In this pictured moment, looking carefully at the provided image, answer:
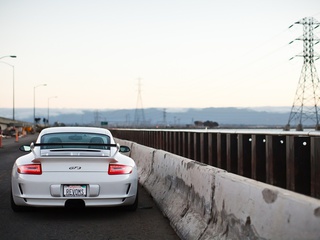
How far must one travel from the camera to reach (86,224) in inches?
273

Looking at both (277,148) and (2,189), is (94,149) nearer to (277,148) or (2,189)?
(277,148)

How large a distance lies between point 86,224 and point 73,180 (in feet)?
2.25

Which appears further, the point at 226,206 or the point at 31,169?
the point at 31,169

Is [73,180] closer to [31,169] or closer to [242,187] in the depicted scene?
[31,169]

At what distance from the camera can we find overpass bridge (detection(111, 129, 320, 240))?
3.57 m

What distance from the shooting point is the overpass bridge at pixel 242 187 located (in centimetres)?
357

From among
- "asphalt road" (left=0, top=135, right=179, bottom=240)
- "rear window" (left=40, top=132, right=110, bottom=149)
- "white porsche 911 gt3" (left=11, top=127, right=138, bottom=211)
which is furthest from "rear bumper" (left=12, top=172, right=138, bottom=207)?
"rear window" (left=40, top=132, right=110, bottom=149)

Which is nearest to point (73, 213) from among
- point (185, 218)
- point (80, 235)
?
point (80, 235)

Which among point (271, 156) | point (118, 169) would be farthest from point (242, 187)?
point (271, 156)

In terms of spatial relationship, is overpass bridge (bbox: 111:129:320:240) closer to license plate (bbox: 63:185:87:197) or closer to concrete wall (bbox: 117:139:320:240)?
concrete wall (bbox: 117:139:320:240)

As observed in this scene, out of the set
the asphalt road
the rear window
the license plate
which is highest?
the rear window

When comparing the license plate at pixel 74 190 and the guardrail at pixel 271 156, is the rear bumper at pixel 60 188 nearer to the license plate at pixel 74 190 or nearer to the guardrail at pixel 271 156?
the license plate at pixel 74 190

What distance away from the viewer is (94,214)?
777 centimetres

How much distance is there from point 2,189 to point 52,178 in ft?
14.3
